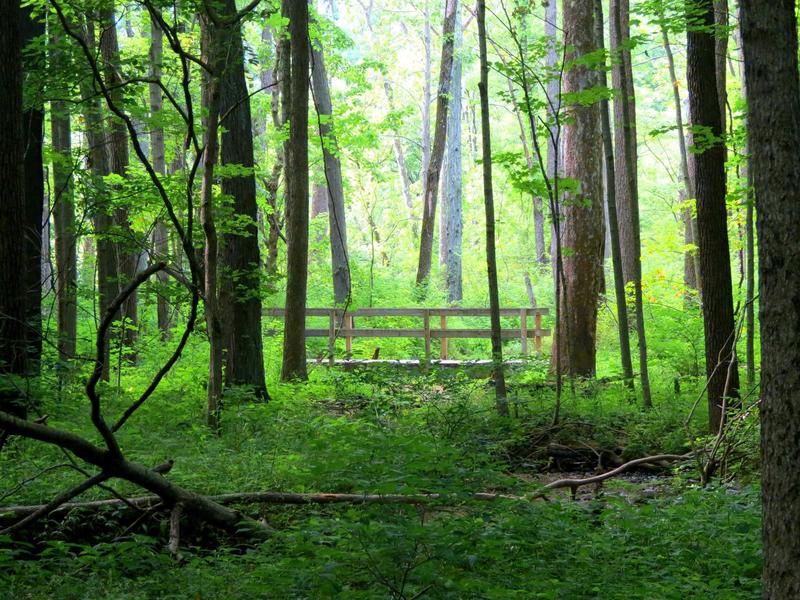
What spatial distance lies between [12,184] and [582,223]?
27.2ft

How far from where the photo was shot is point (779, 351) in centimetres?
323

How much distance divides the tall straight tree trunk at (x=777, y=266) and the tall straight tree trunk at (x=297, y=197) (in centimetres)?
865

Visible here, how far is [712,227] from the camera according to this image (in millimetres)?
8320

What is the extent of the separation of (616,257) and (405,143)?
3739 cm

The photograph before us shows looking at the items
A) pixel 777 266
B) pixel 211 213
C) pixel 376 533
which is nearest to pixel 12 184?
pixel 211 213

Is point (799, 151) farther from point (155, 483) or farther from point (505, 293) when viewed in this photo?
point (505, 293)

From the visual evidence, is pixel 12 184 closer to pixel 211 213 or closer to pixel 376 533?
pixel 211 213

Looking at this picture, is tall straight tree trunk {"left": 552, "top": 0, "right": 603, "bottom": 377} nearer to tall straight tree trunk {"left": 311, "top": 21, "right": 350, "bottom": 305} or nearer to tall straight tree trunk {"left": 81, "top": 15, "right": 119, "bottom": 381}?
tall straight tree trunk {"left": 81, "top": 15, "right": 119, "bottom": 381}

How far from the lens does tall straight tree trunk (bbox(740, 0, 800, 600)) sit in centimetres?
321

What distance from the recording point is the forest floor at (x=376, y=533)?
3918mm

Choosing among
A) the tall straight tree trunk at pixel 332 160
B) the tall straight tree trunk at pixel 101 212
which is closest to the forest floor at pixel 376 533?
the tall straight tree trunk at pixel 101 212

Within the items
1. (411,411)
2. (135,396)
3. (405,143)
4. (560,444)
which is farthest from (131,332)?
(405,143)

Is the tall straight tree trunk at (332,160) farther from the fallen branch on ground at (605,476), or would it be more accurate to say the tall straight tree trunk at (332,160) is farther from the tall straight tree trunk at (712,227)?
the fallen branch on ground at (605,476)

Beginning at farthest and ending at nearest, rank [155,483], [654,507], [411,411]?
[411,411] → [654,507] → [155,483]
